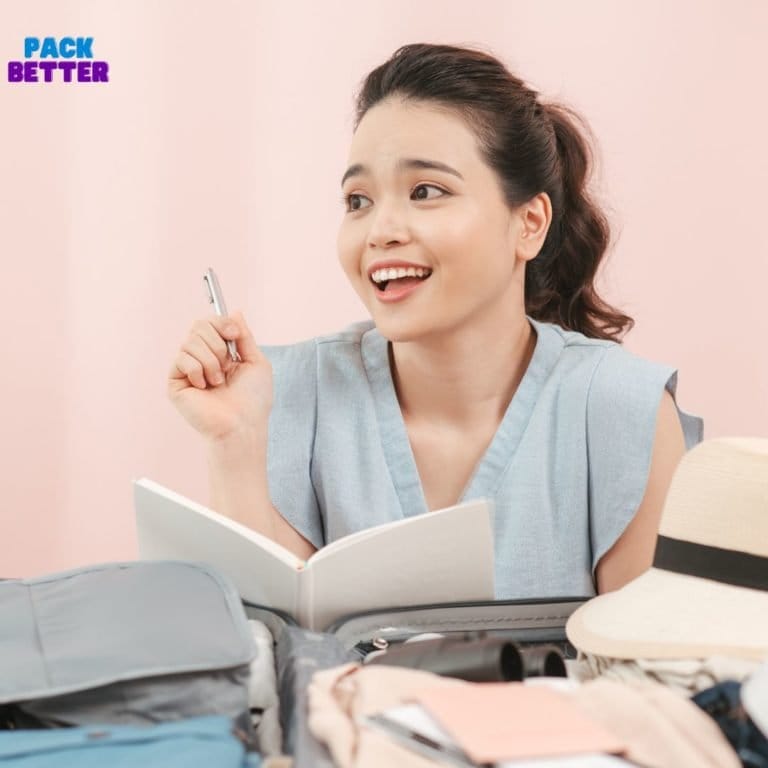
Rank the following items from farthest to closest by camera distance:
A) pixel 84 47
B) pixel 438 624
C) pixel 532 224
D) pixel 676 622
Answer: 1. pixel 84 47
2. pixel 532 224
3. pixel 438 624
4. pixel 676 622

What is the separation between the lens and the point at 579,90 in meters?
2.46

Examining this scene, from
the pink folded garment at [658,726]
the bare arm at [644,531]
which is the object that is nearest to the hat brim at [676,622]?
the pink folded garment at [658,726]

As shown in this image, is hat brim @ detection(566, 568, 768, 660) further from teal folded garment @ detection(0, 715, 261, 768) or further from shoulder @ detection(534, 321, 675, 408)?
shoulder @ detection(534, 321, 675, 408)

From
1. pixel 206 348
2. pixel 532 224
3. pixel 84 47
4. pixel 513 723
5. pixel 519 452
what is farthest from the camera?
pixel 84 47

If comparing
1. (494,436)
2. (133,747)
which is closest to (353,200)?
(494,436)

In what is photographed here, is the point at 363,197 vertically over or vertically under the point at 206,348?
over

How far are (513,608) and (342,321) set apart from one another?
161 cm

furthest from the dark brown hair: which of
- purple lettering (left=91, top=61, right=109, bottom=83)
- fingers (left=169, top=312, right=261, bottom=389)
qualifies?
purple lettering (left=91, top=61, right=109, bottom=83)

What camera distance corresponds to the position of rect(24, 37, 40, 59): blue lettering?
2586 mm

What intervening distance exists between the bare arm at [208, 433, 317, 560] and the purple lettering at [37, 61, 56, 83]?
1.44 m

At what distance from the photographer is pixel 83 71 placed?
2.58 m

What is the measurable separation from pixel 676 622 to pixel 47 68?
7.11ft

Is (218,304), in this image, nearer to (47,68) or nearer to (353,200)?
(353,200)

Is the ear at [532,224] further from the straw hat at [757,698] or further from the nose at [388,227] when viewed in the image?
the straw hat at [757,698]
